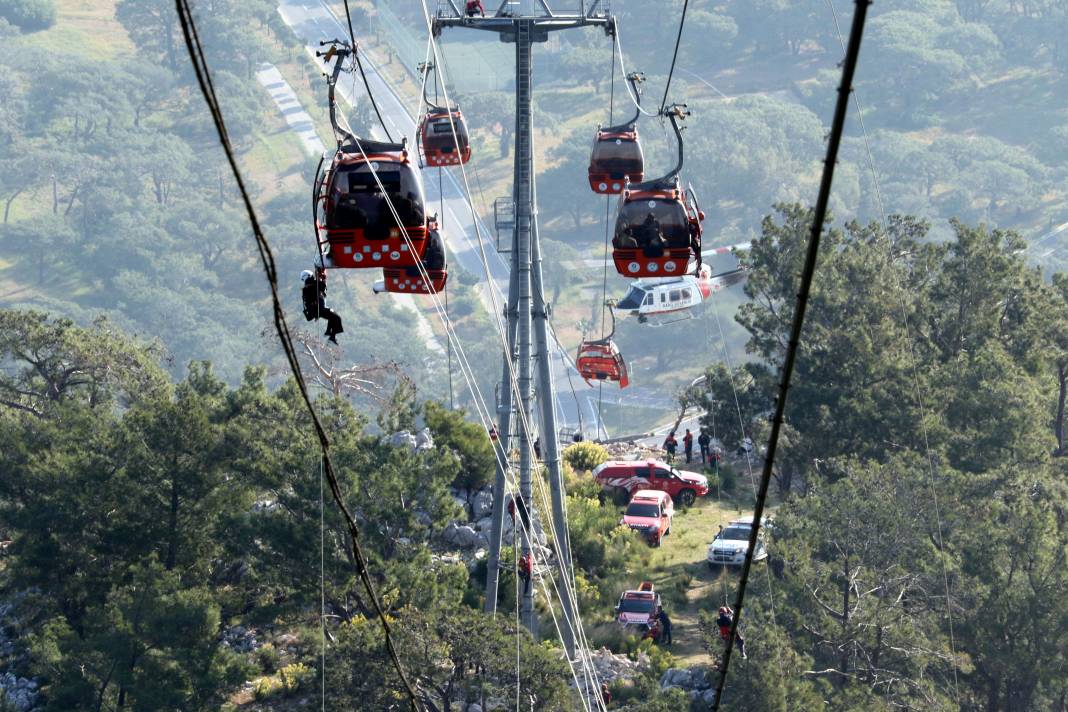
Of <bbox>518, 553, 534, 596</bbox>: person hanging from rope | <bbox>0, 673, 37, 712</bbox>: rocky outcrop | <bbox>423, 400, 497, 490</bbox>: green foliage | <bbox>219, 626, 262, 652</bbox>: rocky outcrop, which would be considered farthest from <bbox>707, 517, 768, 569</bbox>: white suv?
<bbox>0, 673, 37, 712</bbox>: rocky outcrop

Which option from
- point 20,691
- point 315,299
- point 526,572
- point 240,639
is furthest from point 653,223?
point 20,691

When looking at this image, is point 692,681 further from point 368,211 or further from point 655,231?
point 368,211

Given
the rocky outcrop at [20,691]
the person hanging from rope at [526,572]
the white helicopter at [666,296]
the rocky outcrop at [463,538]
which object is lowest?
the rocky outcrop at [20,691]

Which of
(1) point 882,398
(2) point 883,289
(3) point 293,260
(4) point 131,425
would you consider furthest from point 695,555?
(3) point 293,260

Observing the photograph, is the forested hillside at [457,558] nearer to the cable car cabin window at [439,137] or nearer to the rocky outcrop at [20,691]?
the rocky outcrop at [20,691]

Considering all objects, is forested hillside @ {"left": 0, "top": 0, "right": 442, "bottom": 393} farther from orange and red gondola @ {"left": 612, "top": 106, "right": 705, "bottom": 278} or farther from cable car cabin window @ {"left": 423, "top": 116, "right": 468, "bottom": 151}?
orange and red gondola @ {"left": 612, "top": 106, "right": 705, "bottom": 278}

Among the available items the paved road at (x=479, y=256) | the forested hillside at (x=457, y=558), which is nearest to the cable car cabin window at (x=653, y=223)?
the forested hillside at (x=457, y=558)

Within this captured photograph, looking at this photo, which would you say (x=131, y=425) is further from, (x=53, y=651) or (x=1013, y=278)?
(x=1013, y=278)
